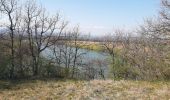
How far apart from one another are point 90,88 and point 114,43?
38279 millimetres

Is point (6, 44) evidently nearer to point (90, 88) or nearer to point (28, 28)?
point (28, 28)

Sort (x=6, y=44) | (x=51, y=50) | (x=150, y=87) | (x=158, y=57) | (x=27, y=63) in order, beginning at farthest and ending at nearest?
(x=51, y=50) < (x=27, y=63) < (x=6, y=44) < (x=158, y=57) < (x=150, y=87)

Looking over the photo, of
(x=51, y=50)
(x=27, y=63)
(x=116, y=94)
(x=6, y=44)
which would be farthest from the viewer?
(x=51, y=50)

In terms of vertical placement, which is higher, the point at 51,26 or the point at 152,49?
the point at 51,26

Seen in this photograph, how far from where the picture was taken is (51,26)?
1380 inches

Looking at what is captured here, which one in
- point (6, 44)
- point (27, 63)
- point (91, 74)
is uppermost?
point (6, 44)

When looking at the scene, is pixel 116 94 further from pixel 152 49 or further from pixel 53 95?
pixel 152 49

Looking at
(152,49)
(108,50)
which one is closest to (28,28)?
(152,49)

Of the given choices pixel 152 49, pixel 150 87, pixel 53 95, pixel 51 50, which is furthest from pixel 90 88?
pixel 51 50

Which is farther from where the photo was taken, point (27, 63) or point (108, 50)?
point (108, 50)

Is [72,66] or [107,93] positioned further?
[72,66]

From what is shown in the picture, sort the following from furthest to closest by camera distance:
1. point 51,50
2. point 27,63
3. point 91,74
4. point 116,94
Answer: point 91,74, point 51,50, point 27,63, point 116,94

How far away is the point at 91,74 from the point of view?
47.1m

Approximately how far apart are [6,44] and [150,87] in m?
21.1
